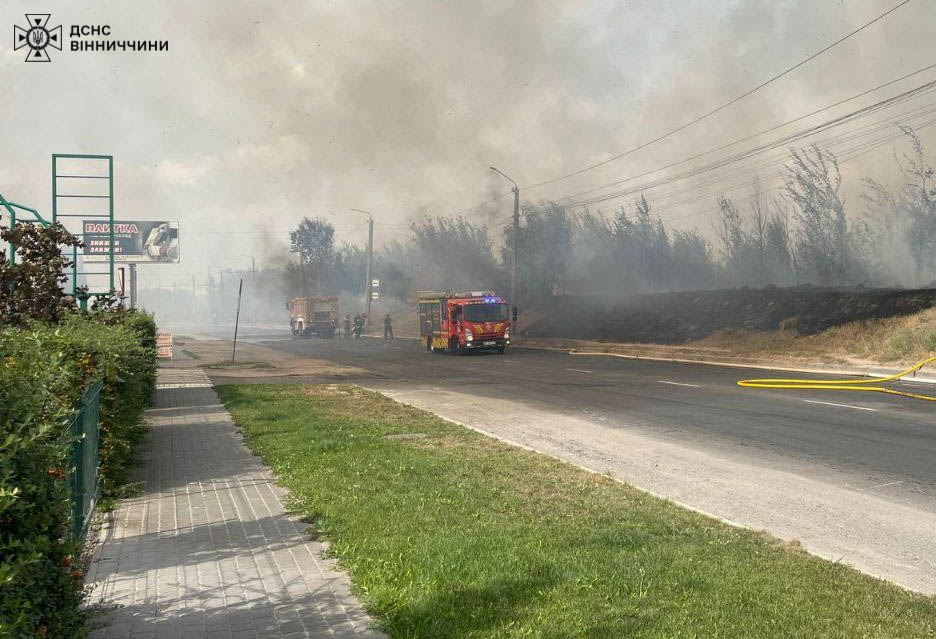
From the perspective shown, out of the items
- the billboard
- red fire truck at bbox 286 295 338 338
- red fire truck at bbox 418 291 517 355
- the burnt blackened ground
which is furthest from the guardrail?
red fire truck at bbox 286 295 338 338

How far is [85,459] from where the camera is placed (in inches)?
247

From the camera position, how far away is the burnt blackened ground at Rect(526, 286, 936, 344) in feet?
101

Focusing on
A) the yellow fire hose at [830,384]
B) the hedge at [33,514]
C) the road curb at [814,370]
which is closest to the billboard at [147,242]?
the road curb at [814,370]

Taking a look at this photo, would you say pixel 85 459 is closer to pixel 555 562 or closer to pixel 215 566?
pixel 215 566

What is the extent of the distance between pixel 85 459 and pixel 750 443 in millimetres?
8656

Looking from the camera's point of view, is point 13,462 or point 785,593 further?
point 785,593

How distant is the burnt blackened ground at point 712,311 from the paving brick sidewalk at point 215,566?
1058 inches

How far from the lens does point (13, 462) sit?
9.37 ft

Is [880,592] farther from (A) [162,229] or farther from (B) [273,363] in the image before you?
(A) [162,229]

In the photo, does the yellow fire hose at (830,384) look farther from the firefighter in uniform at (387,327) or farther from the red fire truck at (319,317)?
the red fire truck at (319,317)

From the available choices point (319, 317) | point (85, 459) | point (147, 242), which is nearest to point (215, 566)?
point (85, 459)

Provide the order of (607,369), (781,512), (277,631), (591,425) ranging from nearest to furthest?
(277,631)
(781,512)
(591,425)
(607,369)

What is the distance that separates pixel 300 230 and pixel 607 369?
7275 cm

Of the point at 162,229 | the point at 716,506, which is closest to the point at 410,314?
the point at 162,229
